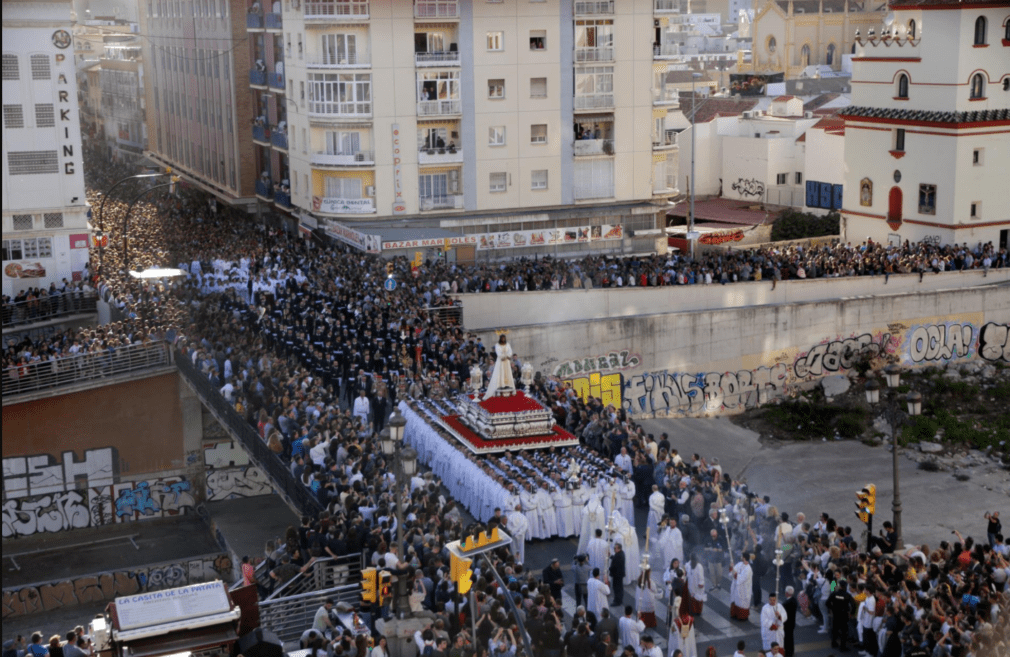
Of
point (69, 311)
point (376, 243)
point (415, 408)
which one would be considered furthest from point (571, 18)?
point (415, 408)

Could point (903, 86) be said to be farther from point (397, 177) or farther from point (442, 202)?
point (397, 177)

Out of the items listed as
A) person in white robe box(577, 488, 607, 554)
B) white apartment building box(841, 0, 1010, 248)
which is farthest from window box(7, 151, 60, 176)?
white apartment building box(841, 0, 1010, 248)

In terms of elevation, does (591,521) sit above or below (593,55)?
below

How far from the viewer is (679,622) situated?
1816cm

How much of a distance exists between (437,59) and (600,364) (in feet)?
54.3

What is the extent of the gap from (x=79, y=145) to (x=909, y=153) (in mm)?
34045

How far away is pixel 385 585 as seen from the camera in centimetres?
1816

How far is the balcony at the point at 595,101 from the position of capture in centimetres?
5278

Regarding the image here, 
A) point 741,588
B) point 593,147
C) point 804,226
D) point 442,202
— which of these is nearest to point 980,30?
point 593,147

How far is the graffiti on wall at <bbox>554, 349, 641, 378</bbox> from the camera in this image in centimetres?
4075

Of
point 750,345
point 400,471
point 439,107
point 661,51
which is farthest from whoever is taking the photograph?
point 661,51

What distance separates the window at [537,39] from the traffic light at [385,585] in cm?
3676

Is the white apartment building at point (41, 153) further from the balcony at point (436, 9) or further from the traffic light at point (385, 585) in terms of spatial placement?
the traffic light at point (385, 585)

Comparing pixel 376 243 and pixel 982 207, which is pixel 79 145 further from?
pixel 982 207
